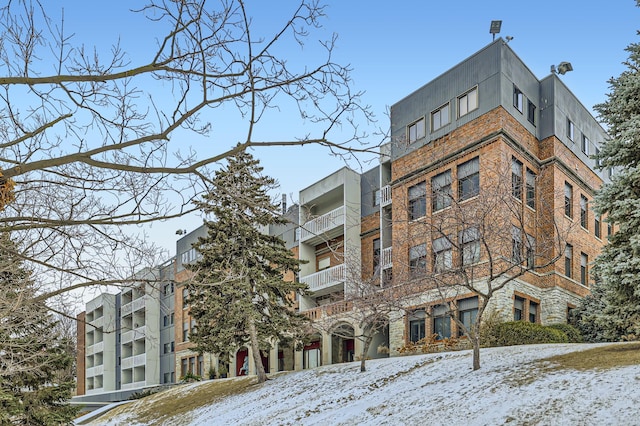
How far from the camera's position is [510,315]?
79.2 ft

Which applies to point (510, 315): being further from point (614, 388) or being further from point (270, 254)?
point (614, 388)

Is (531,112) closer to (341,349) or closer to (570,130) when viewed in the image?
(570,130)

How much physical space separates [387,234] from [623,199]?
50.9 feet

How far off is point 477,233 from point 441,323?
949 centimetres

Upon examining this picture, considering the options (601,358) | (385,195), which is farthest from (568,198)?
(601,358)

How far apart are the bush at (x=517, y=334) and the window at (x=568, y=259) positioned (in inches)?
195

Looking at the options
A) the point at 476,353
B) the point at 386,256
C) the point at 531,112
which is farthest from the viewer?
the point at 386,256

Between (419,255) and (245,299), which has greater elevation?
(419,255)

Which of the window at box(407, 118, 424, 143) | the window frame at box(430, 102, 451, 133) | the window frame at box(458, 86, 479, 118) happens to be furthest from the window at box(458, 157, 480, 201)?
the window at box(407, 118, 424, 143)

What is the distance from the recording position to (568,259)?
91.1 ft

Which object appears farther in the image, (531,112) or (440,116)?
(440,116)

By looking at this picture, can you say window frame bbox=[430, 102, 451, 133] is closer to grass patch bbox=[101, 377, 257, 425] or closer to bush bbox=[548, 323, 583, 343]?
bush bbox=[548, 323, 583, 343]

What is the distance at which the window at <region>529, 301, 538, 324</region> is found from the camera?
84.4ft

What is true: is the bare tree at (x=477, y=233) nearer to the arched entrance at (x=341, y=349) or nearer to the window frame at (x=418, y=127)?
the window frame at (x=418, y=127)
